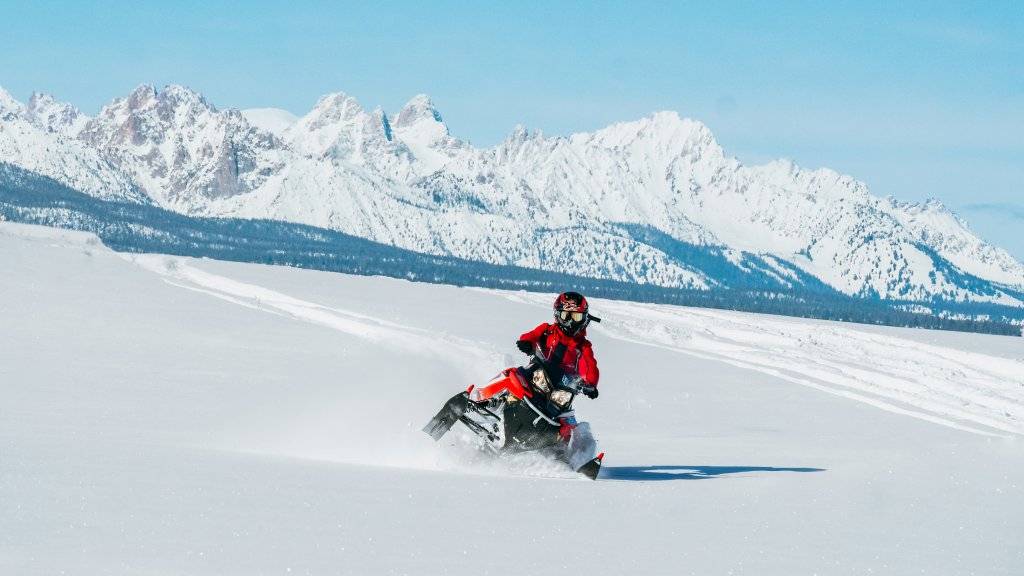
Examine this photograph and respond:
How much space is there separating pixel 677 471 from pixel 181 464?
278 inches

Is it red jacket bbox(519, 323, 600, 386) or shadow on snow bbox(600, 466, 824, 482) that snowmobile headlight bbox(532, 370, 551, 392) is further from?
shadow on snow bbox(600, 466, 824, 482)

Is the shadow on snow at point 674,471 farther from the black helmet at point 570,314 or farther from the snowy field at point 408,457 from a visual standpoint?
the black helmet at point 570,314

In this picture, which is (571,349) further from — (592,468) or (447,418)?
(447,418)

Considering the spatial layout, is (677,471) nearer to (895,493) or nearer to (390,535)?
(895,493)

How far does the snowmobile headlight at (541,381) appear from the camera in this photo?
14164mm

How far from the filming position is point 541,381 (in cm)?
1418

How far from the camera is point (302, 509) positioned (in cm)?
835

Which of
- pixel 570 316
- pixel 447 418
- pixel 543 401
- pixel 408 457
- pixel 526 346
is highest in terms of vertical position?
pixel 570 316

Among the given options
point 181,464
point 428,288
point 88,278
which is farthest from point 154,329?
point 428,288

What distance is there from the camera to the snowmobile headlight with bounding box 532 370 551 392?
46.5ft

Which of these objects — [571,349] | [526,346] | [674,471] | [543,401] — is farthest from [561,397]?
[674,471]

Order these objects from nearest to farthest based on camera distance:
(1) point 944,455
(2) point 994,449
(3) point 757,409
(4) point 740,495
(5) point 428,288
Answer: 1. (4) point 740,495
2. (1) point 944,455
3. (2) point 994,449
4. (3) point 757,409
5. (5) point 428,288

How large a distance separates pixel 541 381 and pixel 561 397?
1.05 ft

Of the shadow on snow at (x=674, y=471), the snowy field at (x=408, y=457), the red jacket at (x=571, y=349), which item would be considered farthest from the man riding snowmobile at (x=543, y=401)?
the shadow on snow at (x=674, y=471)
